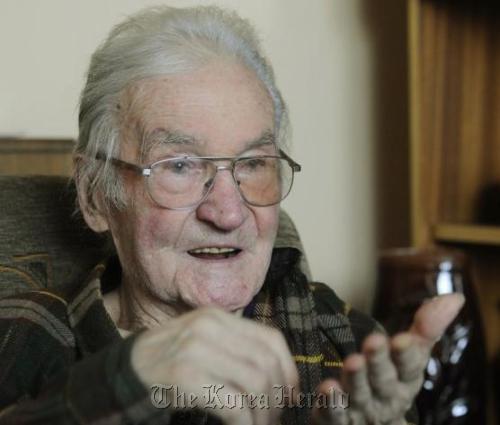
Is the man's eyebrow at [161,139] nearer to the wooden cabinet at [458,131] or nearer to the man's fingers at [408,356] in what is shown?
the man's fingers at [408,356]

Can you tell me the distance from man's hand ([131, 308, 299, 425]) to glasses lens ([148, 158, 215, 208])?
14.6 inches

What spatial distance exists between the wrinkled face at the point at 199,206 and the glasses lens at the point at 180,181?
0.04 ft

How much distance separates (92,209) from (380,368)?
0.65 meters

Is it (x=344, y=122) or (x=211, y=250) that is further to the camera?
(x=344, y=122)

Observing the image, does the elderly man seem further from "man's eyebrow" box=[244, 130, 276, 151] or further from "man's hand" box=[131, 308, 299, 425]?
"man's hand" box=[131, 308, 299, 425]

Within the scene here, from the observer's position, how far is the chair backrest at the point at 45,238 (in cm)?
129

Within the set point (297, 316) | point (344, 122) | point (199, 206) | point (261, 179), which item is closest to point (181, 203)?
point (199, 206)

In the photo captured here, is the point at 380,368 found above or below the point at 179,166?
below

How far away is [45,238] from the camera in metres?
1.34

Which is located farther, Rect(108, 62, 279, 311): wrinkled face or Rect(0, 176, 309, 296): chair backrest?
Rect(0, 176, 309, 296): chair backrest

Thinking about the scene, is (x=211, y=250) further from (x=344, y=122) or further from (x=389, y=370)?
(x=344, y=122)

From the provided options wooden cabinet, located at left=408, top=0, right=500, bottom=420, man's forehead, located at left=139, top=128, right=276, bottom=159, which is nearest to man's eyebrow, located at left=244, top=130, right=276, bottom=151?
man's forehead, located at left=139, top=128, right=276, bottom=159

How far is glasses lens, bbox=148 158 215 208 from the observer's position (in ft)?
3.71

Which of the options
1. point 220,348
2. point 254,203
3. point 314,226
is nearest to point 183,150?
point 254,203
